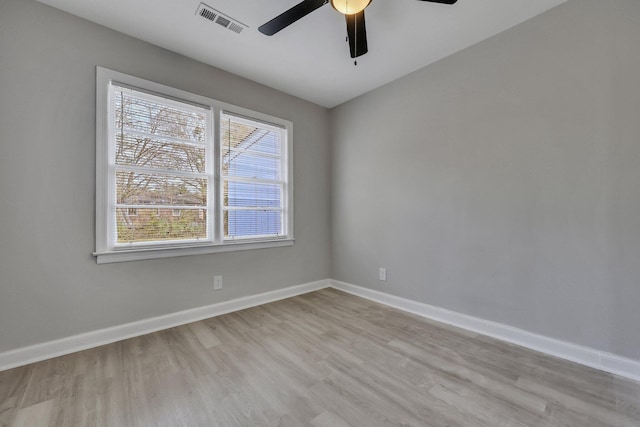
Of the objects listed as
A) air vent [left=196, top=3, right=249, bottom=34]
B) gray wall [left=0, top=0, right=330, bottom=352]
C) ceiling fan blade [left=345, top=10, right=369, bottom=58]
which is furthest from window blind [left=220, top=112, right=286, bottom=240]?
ceiling fan blade [left=345, top=10, right=369, bottom=58]

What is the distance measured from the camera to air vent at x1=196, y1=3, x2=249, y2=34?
1.98 meters

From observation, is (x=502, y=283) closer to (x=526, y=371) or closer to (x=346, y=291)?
(x=526, y=371)

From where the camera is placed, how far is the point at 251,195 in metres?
3.09

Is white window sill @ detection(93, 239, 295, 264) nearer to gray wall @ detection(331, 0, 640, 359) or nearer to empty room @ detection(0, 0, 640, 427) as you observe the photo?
empty room @ detection(0, 0, 640, 427)

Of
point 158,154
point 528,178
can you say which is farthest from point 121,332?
point 528,178

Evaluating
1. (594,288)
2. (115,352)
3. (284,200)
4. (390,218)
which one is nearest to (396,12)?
(390,218)

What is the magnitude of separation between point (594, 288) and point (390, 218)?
1728 millimetres

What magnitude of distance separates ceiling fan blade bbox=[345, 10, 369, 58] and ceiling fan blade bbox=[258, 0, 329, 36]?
0.91 ft

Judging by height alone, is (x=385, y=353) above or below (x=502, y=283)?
below

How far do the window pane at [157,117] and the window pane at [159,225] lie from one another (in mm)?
733

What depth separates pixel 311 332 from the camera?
2348 millimetres

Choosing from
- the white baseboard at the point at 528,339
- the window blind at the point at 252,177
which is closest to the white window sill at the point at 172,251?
the window blind at the point at 252,177

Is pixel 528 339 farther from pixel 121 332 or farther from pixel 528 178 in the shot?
pixel 121 332

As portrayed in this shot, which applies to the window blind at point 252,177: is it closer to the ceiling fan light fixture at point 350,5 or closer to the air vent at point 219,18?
the air vent at point 219,18
